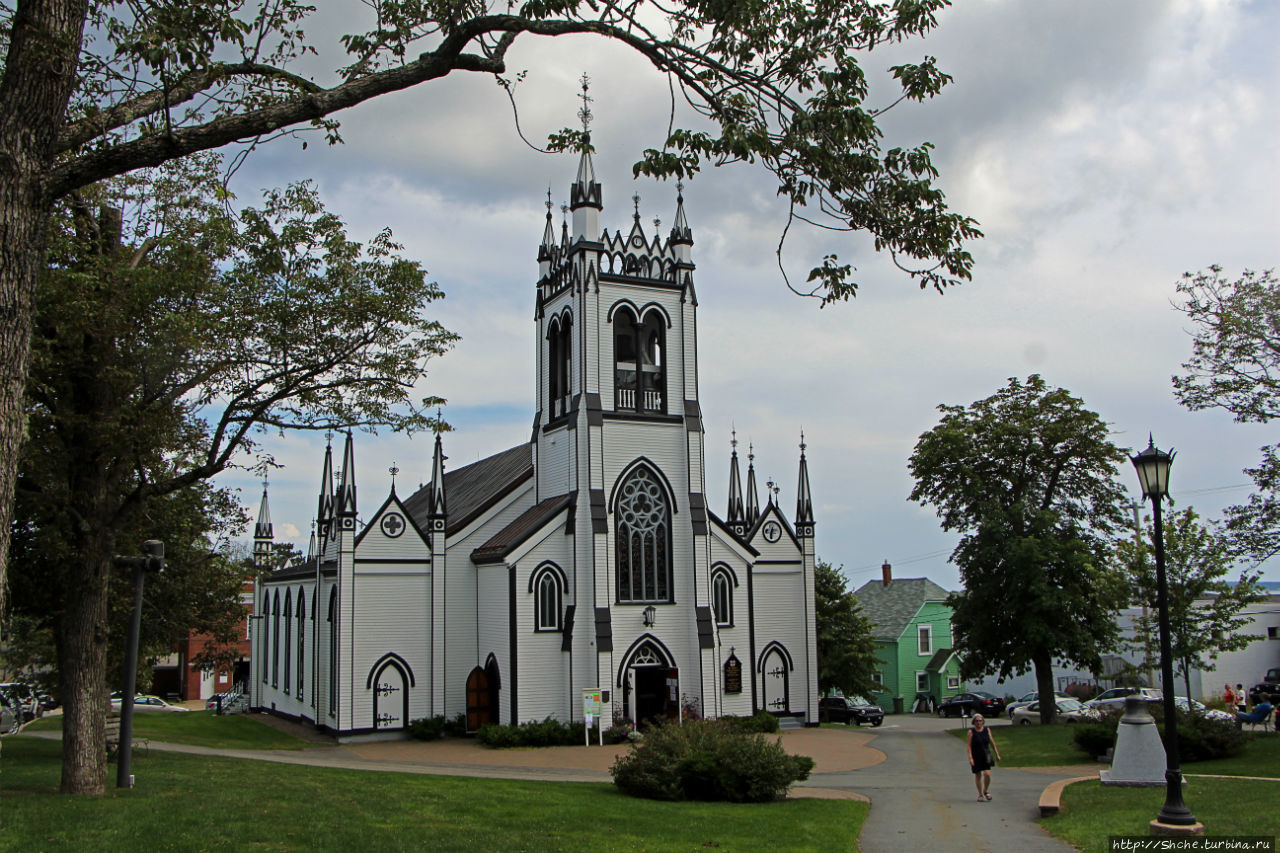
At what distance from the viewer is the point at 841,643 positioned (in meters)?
45.3

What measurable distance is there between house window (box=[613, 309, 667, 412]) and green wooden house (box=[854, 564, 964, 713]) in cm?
3063

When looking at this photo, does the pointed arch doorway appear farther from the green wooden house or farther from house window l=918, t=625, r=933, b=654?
house window l=918, t=625, r=933, b=654

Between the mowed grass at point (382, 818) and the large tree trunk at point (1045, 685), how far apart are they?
20.7 meters

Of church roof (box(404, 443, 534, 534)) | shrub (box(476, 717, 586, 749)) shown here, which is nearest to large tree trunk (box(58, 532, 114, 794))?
shrub (box(476, 717, 586, 749))

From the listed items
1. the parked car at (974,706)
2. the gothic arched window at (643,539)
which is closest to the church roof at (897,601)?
the parked car at (974,706)

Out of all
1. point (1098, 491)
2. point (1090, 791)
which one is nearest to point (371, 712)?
point (1090, 791)

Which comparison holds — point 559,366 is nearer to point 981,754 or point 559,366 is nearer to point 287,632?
point 287,632

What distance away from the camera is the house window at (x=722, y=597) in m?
35.9

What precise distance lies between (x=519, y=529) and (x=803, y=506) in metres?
11.8

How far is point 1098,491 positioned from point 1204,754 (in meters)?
16.5

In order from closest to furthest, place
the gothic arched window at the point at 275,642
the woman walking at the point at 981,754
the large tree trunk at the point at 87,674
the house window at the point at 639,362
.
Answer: the large tree trunk at the point at 87,674 → the woman walking at the point at 981,754 → the house window at the point at 639,362 → the gothic arched window at the point at 275,642

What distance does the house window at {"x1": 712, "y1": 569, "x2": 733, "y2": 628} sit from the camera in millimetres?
35875

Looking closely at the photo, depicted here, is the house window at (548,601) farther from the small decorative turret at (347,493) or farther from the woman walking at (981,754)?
the woman walking at (981,754)

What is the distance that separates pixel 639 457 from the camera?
34.1 m
